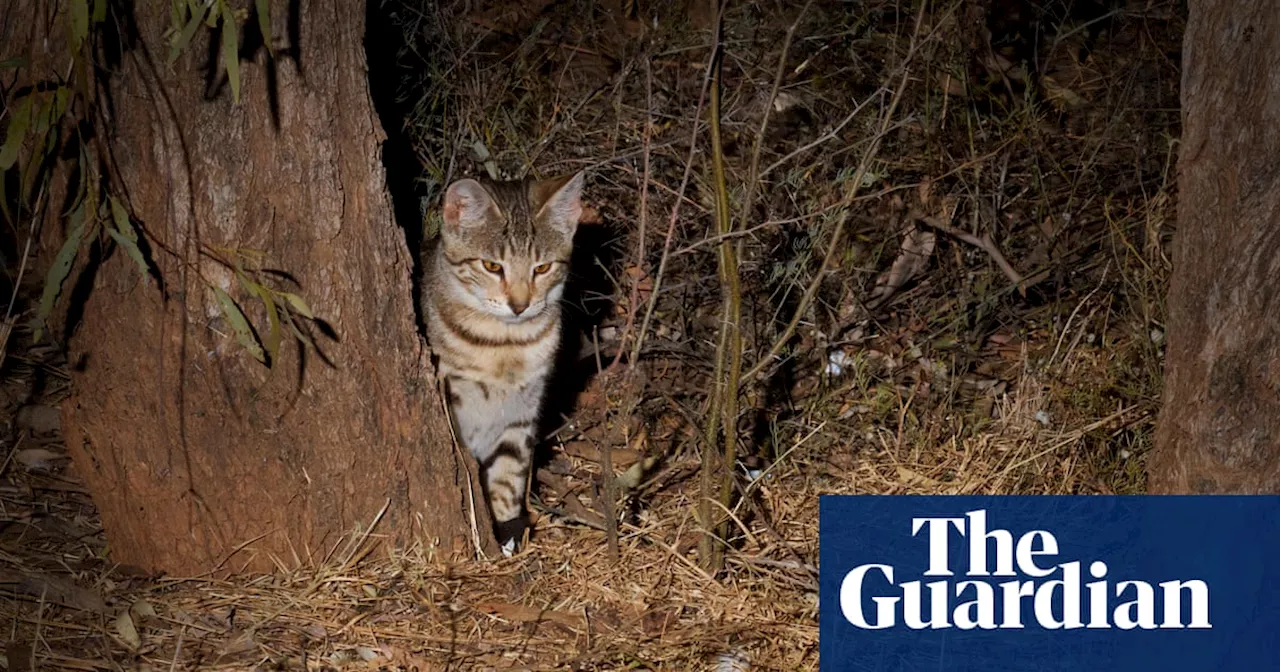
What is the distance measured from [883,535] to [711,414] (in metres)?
0.75

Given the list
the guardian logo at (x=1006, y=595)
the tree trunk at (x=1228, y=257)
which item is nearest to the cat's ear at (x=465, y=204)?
the guardian logo at (x=1006, y=595)

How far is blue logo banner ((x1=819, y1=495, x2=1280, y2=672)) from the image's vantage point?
11.2ft

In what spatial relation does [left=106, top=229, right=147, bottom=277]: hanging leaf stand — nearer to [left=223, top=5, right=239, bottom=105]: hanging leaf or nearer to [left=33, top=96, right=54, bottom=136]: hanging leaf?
[left=33, top=96, right=54, bottom=136]: hanging leaf

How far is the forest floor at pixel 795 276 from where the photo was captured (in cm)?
383

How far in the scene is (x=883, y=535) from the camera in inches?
155

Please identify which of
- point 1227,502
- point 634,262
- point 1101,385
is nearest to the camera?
Answer: point 1227,502

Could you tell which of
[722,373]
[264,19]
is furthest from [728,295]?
[264,19]

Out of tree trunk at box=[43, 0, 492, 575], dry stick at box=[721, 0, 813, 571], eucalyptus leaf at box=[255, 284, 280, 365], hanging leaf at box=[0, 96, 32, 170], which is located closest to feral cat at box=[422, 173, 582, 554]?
tree trunk at box=[43, 0, 492, 575]

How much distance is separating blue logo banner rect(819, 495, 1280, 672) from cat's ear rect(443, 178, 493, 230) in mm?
1534

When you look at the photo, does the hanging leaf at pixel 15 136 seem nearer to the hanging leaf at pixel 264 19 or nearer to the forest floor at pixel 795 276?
the hanging leaf at pixel 264 19

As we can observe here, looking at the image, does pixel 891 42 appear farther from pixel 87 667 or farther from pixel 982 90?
pixel 87 667

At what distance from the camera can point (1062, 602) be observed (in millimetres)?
3477

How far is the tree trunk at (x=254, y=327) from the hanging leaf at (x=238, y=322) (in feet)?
0.60

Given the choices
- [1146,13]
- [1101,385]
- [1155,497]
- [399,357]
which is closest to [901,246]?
[1101,385]
